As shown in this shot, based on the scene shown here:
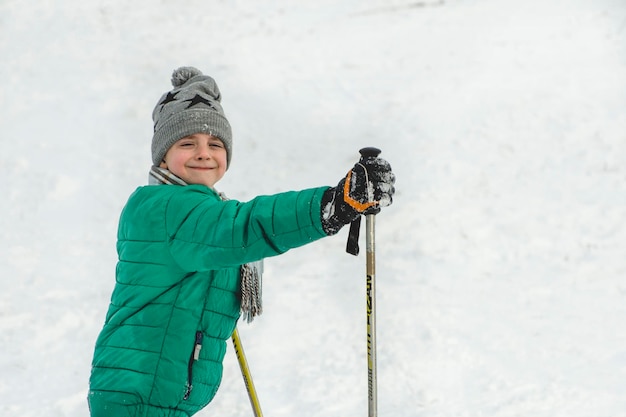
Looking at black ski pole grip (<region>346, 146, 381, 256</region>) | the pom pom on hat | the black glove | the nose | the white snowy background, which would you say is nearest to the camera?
the black glove

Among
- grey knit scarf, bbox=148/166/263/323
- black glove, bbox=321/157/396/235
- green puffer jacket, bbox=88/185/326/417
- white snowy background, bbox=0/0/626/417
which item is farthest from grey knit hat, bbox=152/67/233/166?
white snowy background, bbox=0/0/626/417

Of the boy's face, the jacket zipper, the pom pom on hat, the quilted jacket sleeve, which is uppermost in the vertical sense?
the pom pom on hat

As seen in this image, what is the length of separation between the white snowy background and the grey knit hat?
2.83 metres

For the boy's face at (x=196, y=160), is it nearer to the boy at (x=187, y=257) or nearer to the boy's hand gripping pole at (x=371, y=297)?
the boy at (x=187, y=257)

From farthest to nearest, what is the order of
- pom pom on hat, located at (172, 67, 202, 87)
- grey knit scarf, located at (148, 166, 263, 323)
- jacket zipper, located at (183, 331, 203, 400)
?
1. pom pom on hat, located at (172, 67, 202, 87)
2. grey knit scarf, located at (148, 166, 263, 323)
3. jacket zipper, located at (183, 331, 203, 400)

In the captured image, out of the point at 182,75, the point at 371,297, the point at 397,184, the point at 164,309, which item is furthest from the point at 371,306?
the point at 397,184

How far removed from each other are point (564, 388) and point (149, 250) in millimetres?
4135

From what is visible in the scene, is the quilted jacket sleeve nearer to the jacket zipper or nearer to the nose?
the jacket zipper

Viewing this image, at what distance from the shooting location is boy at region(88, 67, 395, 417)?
8.59 feet

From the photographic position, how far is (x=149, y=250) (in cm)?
296

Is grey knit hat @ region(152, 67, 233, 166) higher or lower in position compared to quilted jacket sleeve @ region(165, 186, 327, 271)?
higher

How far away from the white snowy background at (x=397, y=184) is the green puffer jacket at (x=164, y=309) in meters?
2.67

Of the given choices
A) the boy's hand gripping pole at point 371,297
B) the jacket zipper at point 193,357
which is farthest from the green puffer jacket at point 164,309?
the boy's hand gripping pole at point 371,297

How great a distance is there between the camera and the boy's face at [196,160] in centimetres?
330
